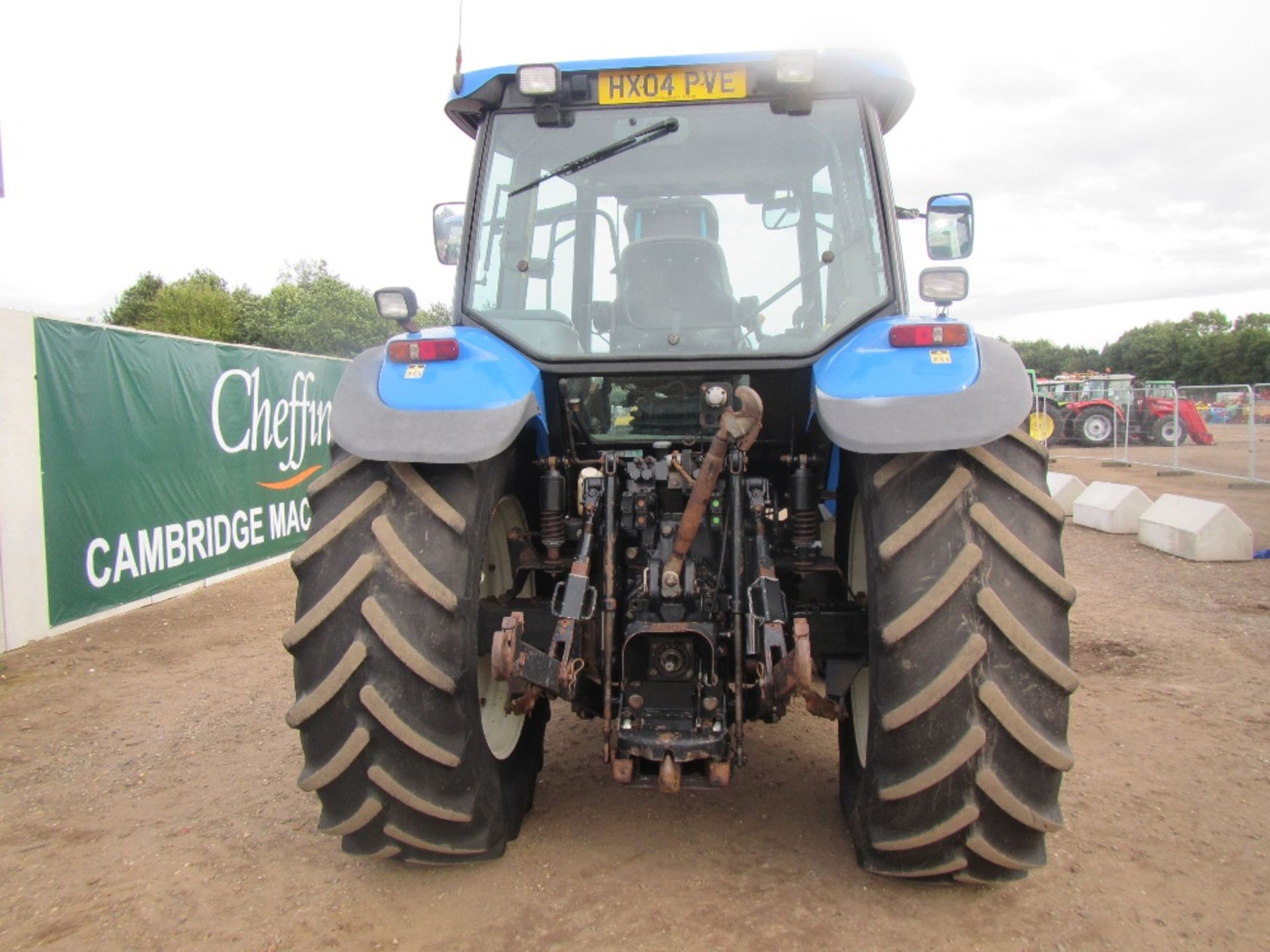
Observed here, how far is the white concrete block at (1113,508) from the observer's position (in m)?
9.89

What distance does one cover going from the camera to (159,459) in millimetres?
7672

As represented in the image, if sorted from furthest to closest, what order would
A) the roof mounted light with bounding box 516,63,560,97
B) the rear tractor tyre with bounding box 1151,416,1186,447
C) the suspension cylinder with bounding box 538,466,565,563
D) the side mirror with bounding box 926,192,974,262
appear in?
the rear tractor tyre with bounding box 1151,416,1186,447, the side mirror with bounding box 926,192,974,262, the roof mounted light with bounding box 516,63,560,97, the suspension cylinder with bounding box 538,466,565,563

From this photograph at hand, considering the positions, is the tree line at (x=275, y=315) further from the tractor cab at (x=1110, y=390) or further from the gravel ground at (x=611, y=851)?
the gravel ground at (x=611, y=851)

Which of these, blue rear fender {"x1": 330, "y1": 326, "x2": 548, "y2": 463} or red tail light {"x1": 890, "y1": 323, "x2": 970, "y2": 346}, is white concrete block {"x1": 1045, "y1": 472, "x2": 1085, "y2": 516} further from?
blue rear fender {"x1": 330, "y1": 326, "x2": 548, "y2": 463}

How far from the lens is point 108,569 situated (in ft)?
23.0

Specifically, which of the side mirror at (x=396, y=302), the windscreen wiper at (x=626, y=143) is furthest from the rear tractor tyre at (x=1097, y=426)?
the side mirror at (x=396, y=302)

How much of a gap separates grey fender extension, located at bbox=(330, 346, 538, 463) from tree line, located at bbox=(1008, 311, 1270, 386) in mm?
43260

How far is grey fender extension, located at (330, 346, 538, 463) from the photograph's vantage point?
2.48 metres

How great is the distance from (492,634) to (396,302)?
4.02 ft

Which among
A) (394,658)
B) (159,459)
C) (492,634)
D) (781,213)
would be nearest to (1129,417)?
(159,459)

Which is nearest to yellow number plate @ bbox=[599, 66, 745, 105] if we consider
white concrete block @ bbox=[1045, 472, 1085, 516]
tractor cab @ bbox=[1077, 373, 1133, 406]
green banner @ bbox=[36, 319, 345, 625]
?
green banner @ bbox=[36, 319, 345, 625]

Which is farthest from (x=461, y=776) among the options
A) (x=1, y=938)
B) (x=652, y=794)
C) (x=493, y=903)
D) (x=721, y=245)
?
(x=721, y=245)

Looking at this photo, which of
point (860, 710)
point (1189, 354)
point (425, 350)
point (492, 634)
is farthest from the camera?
point (1189, 354)

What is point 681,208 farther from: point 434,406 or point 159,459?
point 159,459
